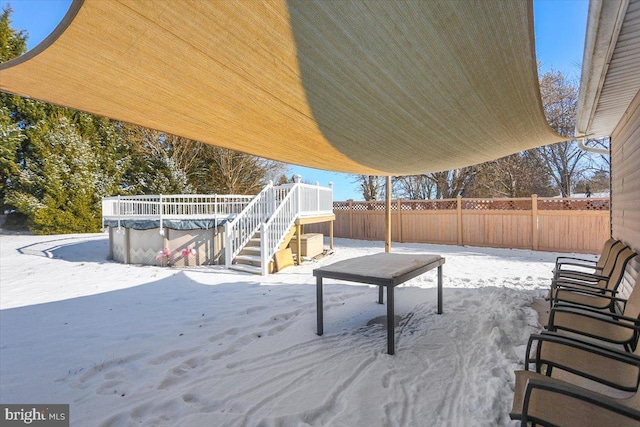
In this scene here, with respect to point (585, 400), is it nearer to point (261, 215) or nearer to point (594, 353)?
point (594, 353)

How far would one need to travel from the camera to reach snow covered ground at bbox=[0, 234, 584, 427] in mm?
2074

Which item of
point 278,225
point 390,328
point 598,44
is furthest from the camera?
Answer: point 278,225

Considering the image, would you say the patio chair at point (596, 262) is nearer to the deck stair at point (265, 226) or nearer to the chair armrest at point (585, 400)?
the chair armrest at point (585, 400)

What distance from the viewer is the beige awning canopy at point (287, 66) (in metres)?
1.22

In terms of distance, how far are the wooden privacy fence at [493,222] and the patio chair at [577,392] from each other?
8.17 meters

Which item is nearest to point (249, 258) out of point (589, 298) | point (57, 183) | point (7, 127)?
point (589, 298)

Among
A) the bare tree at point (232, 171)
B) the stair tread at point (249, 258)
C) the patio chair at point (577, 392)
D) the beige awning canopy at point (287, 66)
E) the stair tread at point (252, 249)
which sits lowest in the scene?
the stair tread at point (249, 258)

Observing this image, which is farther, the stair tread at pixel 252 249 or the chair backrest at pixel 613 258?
the stair tread at pixel 252 249

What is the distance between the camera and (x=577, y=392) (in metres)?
1.18

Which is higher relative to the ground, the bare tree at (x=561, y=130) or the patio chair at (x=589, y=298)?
the bare tree at (x=561, y=130)
